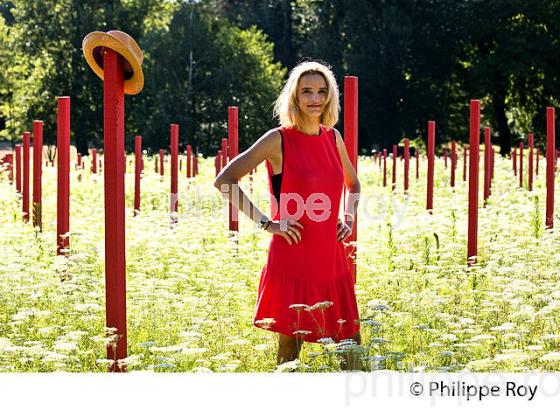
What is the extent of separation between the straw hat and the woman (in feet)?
1.98

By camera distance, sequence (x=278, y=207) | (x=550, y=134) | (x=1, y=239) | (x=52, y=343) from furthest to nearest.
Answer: (x=550, y=134) < (x=1, y=239) < (x=52, y=343) < (x=278, y=207)

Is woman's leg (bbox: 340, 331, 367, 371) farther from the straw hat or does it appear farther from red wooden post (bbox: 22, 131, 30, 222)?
red wooden post (bbox: 22, 131, 30, 222)

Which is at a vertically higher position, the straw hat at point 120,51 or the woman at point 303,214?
the straw hat at point 120,51

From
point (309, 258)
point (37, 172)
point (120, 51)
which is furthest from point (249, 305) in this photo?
point (37, 172)

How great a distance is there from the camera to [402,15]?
4434 cm

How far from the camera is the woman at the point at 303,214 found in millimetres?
5215

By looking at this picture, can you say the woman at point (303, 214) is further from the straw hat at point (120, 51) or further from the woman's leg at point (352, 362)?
the straw hat at point (120, 51)

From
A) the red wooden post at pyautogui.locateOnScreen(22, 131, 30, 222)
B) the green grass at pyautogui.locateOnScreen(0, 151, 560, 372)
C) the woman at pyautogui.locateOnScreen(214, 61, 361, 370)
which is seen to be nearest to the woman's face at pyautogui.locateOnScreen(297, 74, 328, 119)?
the woman at pyautogui.locateOnScreen(214, 61, 361, 370)

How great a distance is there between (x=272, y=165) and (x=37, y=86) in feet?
140

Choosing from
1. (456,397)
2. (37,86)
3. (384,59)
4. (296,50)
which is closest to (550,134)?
(456,397)

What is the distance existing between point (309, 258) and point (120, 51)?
1278 millimetres

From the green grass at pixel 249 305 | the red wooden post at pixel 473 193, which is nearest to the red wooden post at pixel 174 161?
the green grass at pixel 249 305

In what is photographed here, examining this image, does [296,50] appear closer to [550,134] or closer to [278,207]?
[550,134]

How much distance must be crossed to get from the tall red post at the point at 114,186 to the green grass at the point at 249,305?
0.19 metres
